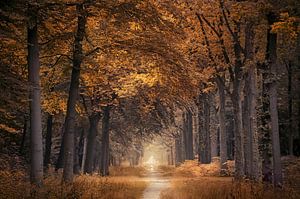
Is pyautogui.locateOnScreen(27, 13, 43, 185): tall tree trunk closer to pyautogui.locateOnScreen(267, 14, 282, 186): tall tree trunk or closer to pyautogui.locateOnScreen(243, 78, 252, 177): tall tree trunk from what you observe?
pyautogui.locateOnScreen(267, 14, 282, 186): tall tree trunk

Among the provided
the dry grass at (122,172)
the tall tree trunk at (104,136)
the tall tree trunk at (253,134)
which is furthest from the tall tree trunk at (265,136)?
the dry grass at (122,172)

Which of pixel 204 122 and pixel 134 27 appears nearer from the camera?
pixel 134 27

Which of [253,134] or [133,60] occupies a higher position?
[133,60]

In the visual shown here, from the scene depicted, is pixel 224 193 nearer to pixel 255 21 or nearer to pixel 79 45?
pixel 255 21

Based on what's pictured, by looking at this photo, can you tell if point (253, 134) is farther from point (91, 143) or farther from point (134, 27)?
point (91, 143)

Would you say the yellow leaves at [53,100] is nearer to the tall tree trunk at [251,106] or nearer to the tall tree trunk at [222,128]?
the tall tree trunk at [251,106]

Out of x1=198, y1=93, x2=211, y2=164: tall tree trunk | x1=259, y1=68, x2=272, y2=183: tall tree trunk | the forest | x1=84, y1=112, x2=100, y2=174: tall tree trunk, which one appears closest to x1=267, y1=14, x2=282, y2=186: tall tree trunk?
the forest

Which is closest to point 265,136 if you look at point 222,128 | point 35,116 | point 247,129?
point 247,129

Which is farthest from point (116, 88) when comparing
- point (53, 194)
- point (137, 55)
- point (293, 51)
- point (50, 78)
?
point (293, 51)

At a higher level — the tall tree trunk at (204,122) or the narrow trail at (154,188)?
the tall tree trunk at (204,122)

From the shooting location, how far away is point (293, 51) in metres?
33.7

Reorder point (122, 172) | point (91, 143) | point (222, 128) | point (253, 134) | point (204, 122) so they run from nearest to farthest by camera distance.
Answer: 1. point (253, 134)
2. point (91, 143)
3. point (222, 128)
4. point (204, 122)
5. point (122, 172)

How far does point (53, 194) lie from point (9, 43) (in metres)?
6.00

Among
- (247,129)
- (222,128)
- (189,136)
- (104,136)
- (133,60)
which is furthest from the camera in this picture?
(189,136)
